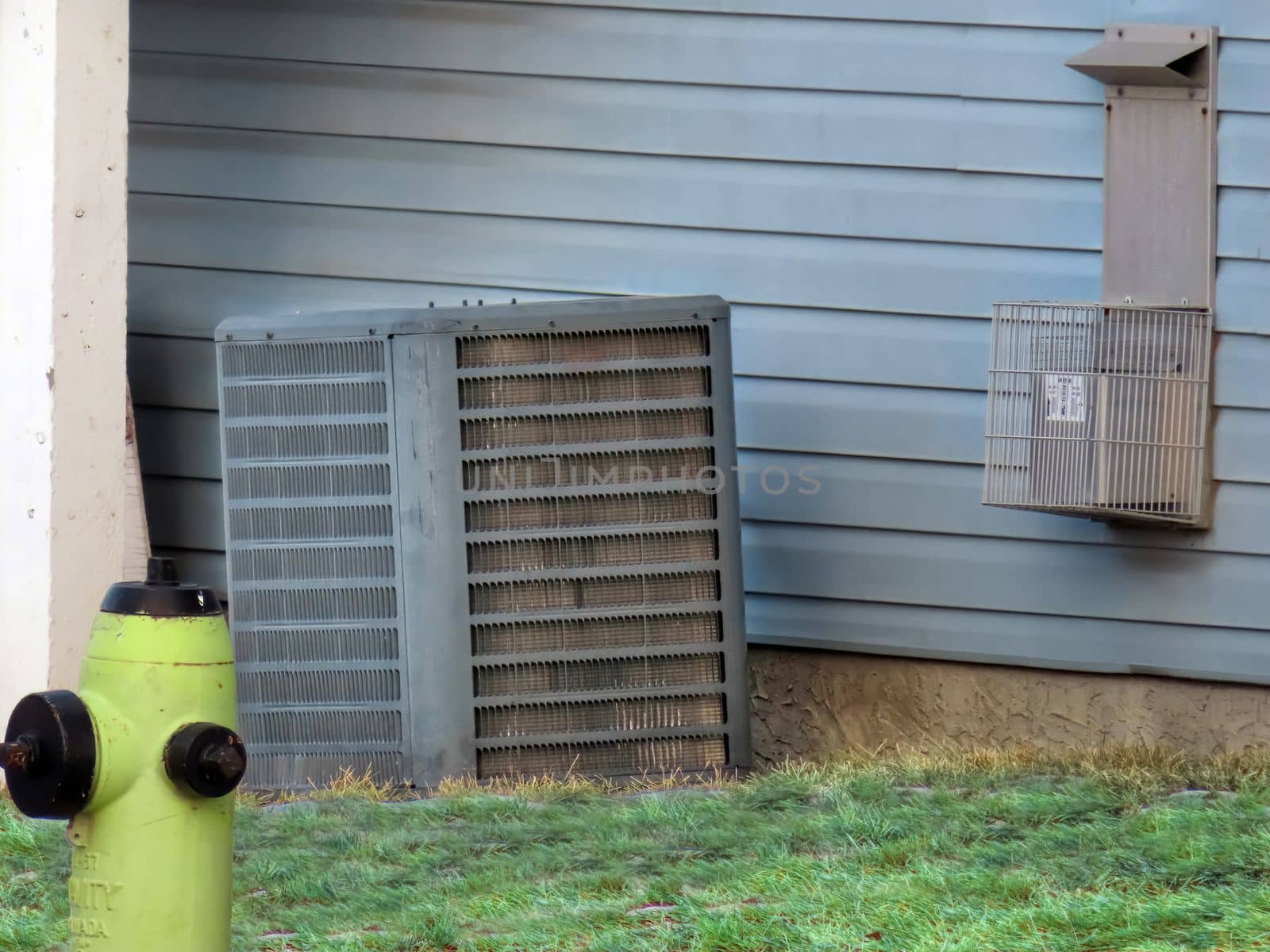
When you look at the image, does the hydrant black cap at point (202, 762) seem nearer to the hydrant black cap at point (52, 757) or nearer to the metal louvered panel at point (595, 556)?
the hydrant black cap at point (52, 757)

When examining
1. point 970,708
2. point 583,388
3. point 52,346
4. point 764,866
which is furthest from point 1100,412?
point 52,346

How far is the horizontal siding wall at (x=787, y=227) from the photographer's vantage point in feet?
14.3

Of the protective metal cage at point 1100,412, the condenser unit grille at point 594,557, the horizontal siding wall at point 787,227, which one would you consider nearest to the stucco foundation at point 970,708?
the horizontal siding wall at point 787,227

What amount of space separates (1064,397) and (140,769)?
301cm

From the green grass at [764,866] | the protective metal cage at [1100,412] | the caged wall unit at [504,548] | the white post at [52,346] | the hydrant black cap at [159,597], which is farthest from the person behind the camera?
the protective metal cage at [1100,412]

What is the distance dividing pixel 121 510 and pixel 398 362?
0.89m

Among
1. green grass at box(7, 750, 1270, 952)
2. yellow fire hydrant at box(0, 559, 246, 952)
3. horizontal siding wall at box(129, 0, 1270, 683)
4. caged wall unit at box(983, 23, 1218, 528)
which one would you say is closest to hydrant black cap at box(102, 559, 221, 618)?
yellow fire hydrant at box(0, 559, 246, 952)

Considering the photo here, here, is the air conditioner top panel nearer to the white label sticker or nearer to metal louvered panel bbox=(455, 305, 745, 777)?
metal louvered panel bbox=(455, 305, 745, 777)

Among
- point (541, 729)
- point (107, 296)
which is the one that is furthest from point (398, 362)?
point (541, 729)

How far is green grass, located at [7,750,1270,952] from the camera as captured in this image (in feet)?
8.05

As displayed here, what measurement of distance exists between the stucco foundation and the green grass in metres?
0.50

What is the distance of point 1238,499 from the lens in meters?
4.29

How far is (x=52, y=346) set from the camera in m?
3.80

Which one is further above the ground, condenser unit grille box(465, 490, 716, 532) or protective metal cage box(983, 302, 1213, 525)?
protective metal cage box(983, 302, 1213, 525)
